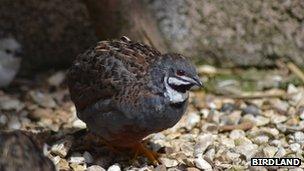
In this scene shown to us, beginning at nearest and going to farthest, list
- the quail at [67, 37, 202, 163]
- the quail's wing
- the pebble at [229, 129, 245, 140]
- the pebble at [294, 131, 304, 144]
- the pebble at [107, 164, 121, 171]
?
1. the quail at [67, 37, 202, 163]
2. the quail's wing
3. the pebble at [107, 164, 121, 171]
4. the pebble at [294, 131, 304, 144]
5. the pebble at [229, 129, 245, 140]

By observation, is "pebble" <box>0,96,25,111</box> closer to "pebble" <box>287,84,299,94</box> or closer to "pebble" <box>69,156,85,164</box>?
"pebble" <box>69,156,85,164</box>

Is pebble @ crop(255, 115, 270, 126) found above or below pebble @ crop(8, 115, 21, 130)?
above

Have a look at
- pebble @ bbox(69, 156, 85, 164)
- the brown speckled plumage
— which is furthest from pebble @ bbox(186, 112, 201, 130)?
pebble @ bbox(69, 156, 85, 164)

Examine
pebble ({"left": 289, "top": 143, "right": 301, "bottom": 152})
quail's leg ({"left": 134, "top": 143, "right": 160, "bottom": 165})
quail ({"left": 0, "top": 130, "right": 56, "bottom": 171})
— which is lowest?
quail ({"left": 0, "top": 130, "right": 56, "bottom": 171})

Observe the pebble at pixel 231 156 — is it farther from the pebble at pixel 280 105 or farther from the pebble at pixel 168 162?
the pebble at pixel 280 105

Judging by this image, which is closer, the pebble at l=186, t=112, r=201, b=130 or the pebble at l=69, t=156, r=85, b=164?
the pebble at l=69, t=156, r=85, b=164

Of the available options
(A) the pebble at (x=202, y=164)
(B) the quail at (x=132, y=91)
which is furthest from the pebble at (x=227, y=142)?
(B) the quail at (x=132, y=91)
